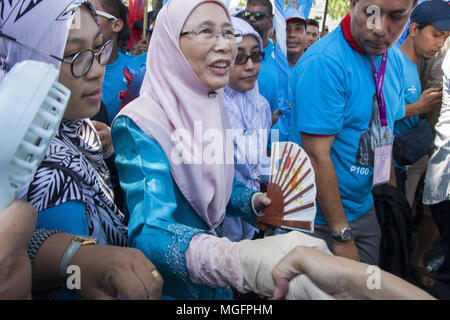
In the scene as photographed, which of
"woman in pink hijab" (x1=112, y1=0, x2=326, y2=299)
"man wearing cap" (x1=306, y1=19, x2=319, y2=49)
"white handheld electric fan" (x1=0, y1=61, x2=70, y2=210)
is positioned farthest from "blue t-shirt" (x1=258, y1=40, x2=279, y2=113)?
"man wearing cap" (x1=306, y1=19, x2=319, y2=49)

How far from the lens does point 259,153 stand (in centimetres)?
252

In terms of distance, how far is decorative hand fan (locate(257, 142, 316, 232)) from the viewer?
1.59 m

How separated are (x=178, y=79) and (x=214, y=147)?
0.32 metres

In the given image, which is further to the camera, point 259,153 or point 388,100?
point 259,153

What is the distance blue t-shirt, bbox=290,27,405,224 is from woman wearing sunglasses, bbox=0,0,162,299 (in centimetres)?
114

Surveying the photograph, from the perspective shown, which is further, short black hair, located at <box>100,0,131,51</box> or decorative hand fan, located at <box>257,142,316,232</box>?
short black hair, located at <box>100,0,131,51</box>

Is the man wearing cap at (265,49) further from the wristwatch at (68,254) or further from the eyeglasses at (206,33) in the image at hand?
the wristwatch at (68,254)

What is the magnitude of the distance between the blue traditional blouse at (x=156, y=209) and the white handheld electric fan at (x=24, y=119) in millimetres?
489

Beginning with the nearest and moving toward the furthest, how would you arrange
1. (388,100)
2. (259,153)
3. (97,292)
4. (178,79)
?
(97,292) < (178,79) < (388,100) < (259,153)

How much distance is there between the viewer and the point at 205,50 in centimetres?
152

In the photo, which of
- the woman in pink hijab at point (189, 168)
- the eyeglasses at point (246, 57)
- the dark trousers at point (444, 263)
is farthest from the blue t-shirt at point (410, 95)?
the woman in pink hijab at point (189, 168)

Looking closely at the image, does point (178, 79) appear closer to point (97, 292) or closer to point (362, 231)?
point (97, 292)

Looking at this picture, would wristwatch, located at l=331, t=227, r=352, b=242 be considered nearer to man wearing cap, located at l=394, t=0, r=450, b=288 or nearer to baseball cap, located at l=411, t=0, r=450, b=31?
man wearing cap, located at l=394, t=0, r=450, b=288
